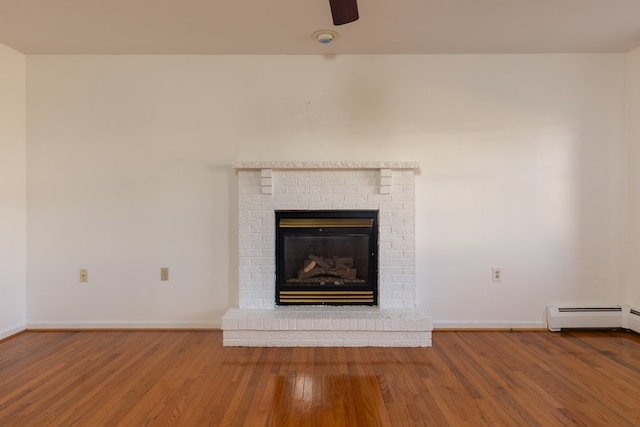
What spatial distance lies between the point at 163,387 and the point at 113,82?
94.9 inches

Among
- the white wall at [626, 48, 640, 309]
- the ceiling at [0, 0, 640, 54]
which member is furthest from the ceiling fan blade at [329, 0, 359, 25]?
the white wall at [626, 48, 640, 309]

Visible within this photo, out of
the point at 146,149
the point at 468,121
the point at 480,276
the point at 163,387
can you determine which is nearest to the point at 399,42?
the point at 468,121

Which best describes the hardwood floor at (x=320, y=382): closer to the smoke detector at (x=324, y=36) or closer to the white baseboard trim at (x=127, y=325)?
the white baseboard trim at (x=127, y=325)

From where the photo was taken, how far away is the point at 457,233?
2.92 meters

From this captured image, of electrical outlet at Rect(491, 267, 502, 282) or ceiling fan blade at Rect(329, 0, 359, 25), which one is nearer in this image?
ceiling fan blade at Rect(329, 0, 359, 25)

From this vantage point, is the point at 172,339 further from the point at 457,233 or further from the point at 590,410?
the point at 590,410

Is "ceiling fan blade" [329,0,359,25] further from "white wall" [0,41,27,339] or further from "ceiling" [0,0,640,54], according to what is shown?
"white wall" [0,41,27,339]

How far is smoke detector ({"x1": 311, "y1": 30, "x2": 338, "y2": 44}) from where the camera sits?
251cm

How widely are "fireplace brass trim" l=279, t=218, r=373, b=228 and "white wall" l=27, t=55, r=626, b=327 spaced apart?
430mm

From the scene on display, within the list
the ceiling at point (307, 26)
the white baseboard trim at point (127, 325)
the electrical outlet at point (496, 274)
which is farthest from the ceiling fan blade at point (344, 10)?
the white baseboard trim at point (127, 325)

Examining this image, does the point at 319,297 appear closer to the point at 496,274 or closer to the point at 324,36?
the point at 496,274

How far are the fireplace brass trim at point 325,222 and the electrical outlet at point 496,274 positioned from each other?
3.59ft

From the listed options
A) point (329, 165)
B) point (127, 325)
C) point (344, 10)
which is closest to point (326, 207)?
point (329, 165)

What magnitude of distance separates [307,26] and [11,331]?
10.7 ft
